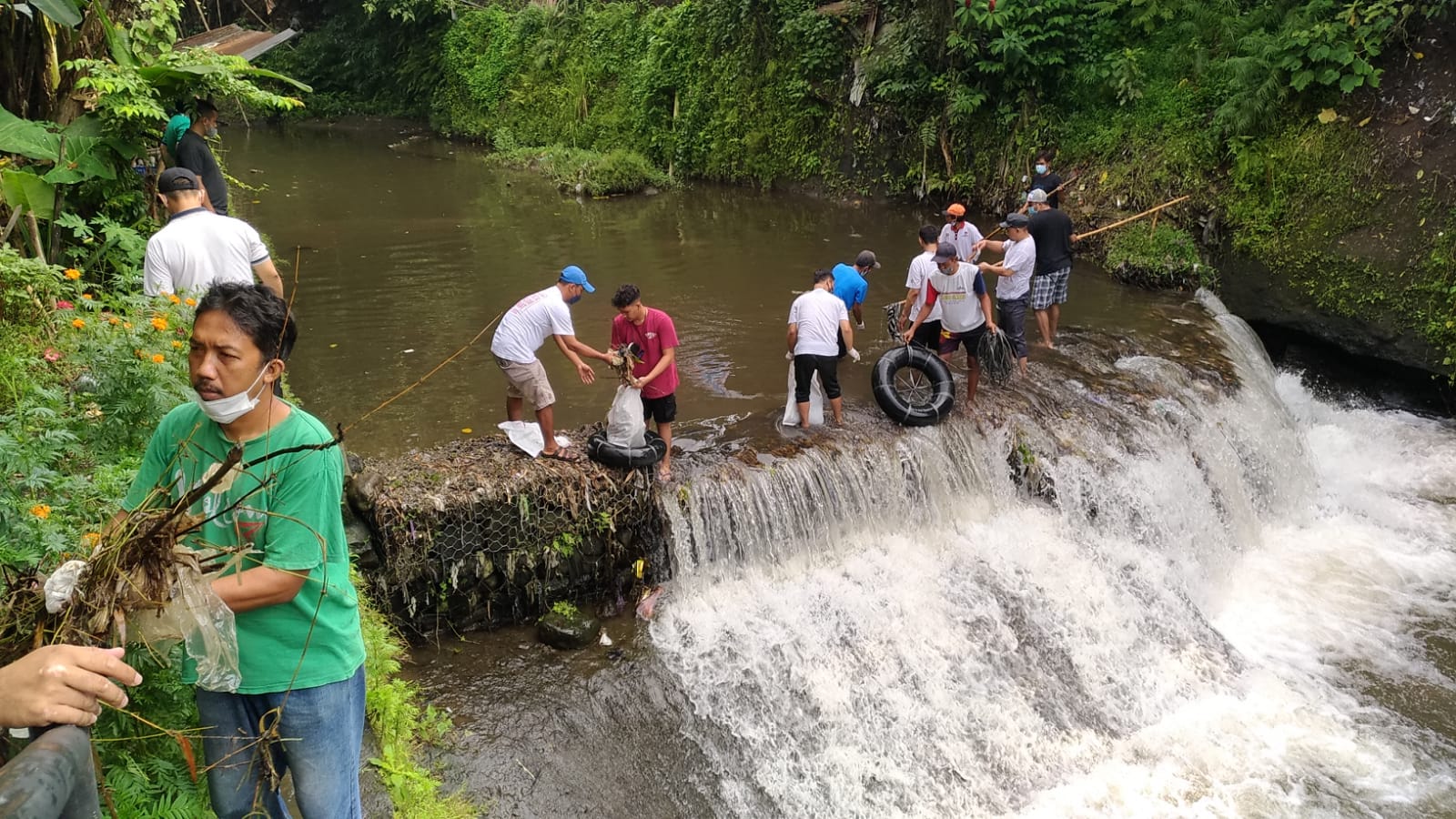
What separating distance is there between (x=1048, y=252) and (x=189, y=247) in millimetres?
7876

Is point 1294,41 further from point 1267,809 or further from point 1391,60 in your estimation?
point 1267,809

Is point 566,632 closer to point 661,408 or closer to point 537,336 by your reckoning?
point 661,408

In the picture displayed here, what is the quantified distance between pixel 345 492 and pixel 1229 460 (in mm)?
8129

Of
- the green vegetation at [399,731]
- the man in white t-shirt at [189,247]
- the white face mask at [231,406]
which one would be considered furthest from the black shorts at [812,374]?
the white face mask at [231,406]

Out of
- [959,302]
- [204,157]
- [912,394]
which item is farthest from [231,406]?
[959,302]

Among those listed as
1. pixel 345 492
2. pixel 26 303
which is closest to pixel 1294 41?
pixel 345 492

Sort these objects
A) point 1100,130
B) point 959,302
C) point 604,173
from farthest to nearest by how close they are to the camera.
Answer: point 604,173, point 1100,130, point 959,302

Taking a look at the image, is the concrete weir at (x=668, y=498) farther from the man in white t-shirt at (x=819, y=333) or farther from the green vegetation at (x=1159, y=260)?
the green vegetation at (x=1159, y=260)

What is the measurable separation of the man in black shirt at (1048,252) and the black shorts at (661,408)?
15.6 feet

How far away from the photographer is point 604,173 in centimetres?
1906

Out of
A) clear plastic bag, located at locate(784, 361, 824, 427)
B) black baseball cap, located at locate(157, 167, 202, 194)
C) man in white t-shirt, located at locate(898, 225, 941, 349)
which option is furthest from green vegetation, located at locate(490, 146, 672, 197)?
black baseball cap, located at locate(157, 167, 202, 194)

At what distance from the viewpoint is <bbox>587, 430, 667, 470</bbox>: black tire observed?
261 inches

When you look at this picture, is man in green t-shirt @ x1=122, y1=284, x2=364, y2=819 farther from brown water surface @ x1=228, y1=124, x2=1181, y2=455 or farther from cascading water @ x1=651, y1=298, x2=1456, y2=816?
brown water surface @ x1=228, y1=124, x2=1181, y2=455

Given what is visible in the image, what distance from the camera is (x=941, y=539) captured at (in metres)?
7.62
